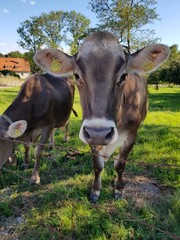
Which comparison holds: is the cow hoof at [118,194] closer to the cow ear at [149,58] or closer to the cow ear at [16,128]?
the cow ear at [16,128]

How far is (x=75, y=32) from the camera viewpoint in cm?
4547

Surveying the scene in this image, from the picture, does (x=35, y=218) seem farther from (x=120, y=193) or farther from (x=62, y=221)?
(x=120, y=193)

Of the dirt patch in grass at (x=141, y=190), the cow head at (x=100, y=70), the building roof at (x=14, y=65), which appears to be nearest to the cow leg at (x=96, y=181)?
the dirt patch in grass at (x=141, y=190)

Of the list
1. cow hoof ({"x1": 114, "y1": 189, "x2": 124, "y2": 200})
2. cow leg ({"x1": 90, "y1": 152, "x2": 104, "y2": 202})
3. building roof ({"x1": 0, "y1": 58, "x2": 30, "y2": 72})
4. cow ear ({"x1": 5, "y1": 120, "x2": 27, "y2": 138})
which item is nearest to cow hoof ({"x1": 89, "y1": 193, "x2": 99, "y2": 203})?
cow leg ({"x1": 90, "y1": 152, "x2": 104, "y2": 202})

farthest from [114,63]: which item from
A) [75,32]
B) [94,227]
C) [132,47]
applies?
[75,32]

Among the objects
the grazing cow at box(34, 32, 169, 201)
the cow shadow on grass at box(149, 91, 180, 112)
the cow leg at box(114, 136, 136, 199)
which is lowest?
the cow shadow on grass at box(149, 91, 180, 112)

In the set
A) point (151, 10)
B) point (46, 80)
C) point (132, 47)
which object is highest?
point (151, 10)

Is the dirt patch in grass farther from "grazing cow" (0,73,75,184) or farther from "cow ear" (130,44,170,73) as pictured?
"cow ear" (130,44,170,73)

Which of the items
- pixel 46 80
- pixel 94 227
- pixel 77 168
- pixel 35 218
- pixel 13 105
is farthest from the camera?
pixel 46 80

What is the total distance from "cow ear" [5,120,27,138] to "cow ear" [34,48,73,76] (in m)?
0.82

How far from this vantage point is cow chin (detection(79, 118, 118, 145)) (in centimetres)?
244

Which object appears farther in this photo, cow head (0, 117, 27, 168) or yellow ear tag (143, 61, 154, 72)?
cow head (0, 117, 27, 168)

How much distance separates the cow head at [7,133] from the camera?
3.72 metres

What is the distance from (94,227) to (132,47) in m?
23.0
